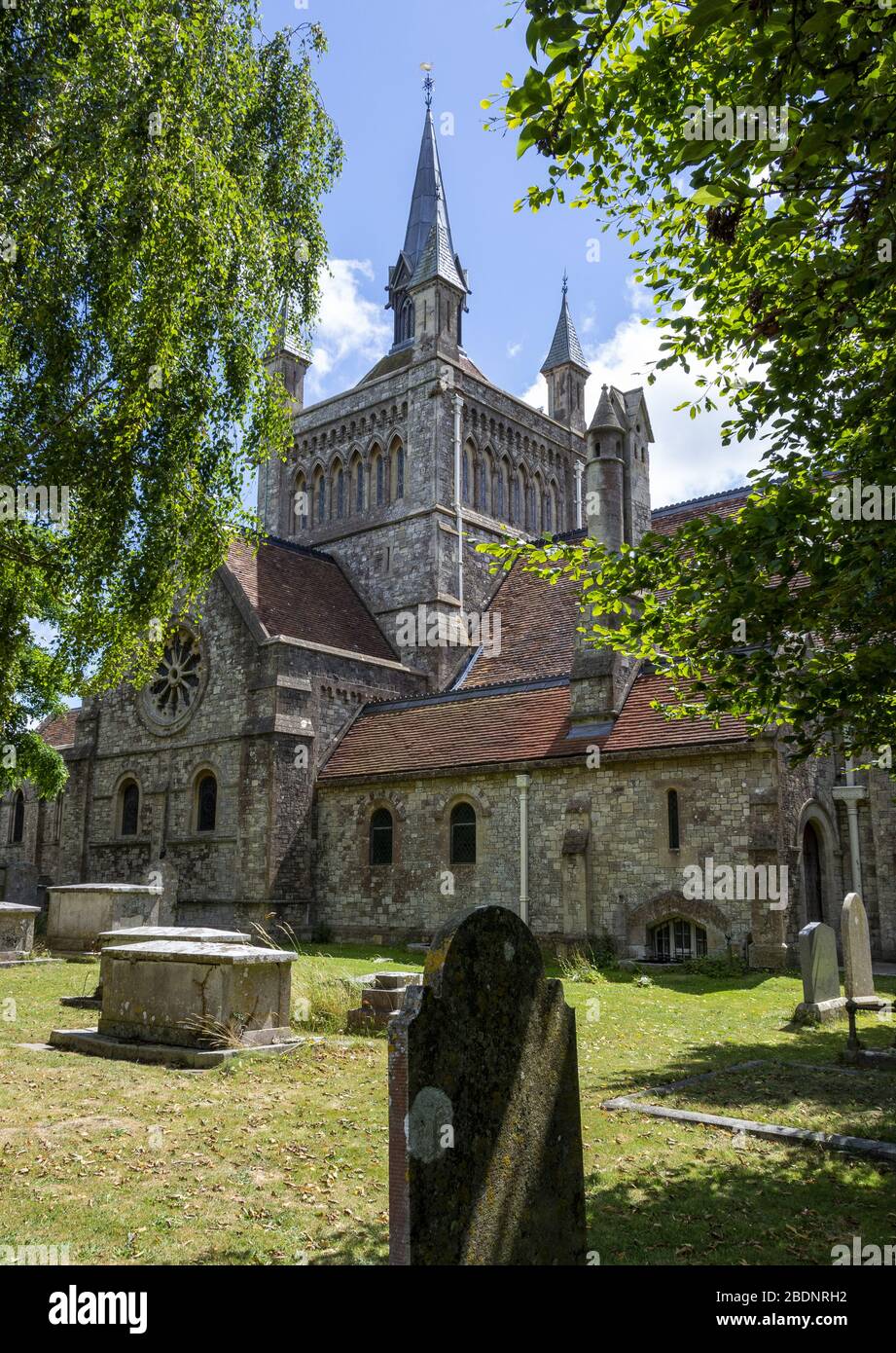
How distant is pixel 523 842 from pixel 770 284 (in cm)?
1394

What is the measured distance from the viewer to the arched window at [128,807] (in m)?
27.5

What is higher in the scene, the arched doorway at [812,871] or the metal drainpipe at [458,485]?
the metal drainpipe at [458,485]

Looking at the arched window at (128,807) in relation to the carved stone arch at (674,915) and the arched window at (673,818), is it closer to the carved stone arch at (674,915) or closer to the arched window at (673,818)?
the carved stone arch at (674,915)

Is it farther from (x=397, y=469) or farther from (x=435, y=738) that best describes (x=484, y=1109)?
(x=397, y=469)

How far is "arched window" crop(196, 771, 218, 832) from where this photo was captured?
24969mm

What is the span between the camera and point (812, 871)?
19.2m

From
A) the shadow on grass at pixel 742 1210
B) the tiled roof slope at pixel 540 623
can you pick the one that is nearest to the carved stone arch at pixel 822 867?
the tiled roof slope at pixel 540 623

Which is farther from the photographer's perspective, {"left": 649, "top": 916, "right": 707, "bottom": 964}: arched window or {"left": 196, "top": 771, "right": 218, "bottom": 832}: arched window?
{"left": 196, "top": 771, "right": 218, "bottom": 832}: arched window

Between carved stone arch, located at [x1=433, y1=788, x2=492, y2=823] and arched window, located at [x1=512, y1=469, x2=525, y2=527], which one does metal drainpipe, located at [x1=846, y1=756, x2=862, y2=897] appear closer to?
carved stone arch, located at [x1=433, y1=788, x2=492, y2=823]

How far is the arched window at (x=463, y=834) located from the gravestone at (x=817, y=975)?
32.2ft

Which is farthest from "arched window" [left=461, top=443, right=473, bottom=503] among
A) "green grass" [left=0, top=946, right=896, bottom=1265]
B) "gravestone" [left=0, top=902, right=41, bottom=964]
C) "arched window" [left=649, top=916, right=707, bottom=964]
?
"green grass" [left=0, top=946, right=896, bottom=1265]

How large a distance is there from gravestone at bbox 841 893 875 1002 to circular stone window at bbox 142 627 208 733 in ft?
60.0

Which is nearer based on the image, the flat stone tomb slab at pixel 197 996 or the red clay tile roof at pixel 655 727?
the flat stone tomb slab at pixel 197 996
